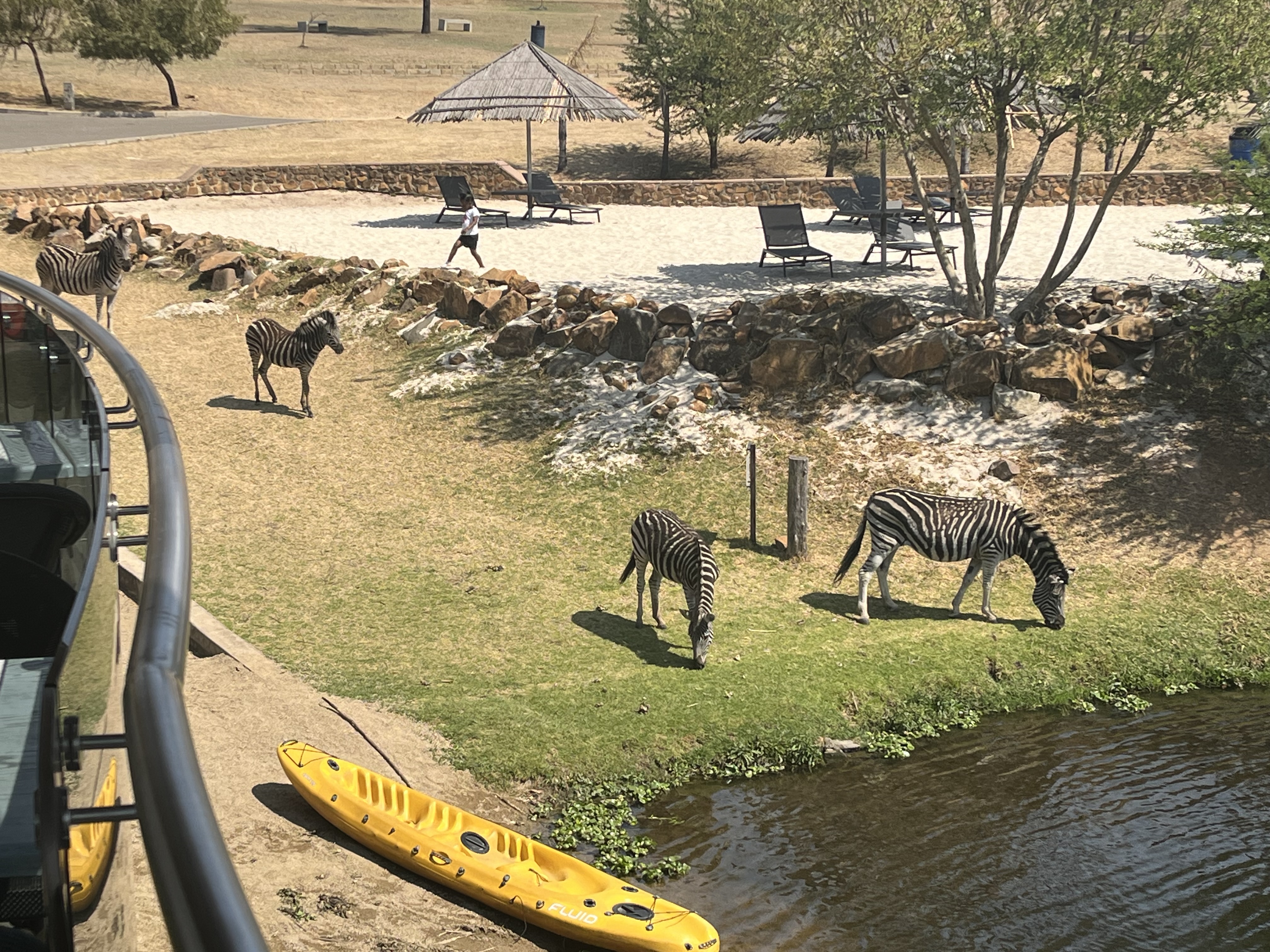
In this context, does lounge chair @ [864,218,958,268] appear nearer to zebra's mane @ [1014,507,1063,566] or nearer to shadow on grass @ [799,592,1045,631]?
zebra's mane @ [1014,507,1063,566]

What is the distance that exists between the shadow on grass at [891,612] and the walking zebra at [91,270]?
12.5 meters

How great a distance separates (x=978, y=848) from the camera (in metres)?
8.36

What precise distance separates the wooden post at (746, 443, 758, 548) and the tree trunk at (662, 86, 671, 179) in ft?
72.0

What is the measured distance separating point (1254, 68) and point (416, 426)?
1072 cm

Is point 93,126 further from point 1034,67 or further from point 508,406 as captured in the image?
point 1034,67

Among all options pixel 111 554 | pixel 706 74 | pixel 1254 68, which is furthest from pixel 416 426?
pixel 706 74

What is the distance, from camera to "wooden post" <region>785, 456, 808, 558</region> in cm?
1228

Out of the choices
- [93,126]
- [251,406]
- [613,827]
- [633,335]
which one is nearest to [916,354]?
[633,335]

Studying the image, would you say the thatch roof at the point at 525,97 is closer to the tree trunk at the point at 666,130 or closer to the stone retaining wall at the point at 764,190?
the stone retaining wall at the point at 764,190

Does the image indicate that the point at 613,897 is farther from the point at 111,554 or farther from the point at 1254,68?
the point at 1254,68

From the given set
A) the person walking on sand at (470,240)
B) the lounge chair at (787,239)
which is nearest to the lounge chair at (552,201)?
the person walking on sand at (470,240)

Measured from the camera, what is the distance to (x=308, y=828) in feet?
25.2

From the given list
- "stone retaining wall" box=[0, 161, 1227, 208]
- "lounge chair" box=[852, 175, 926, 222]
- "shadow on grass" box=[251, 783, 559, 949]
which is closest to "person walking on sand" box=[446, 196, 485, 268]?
"stone retaining wall" box=[0, 161, 1227, 208]

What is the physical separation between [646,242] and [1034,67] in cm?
997
